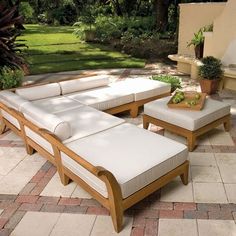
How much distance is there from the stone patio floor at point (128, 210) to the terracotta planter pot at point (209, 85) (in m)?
2.81

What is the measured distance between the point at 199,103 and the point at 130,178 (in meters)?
2.27

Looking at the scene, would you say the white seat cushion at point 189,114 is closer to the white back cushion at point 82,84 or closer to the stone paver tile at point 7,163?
the white back cushion at point 82,84

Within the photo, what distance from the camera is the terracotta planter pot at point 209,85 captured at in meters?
6.68

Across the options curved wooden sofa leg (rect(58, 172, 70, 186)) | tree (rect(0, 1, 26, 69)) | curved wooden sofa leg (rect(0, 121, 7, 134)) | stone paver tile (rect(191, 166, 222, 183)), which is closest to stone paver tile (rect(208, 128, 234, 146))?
stone paver tile (rect(191, 166, 222, 183))

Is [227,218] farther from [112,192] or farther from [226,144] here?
[226,144]

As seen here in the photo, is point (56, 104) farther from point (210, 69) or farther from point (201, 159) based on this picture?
point (210, 69)

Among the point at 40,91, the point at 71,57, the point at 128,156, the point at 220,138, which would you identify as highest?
the point at 40,91

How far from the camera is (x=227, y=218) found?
2.87 m

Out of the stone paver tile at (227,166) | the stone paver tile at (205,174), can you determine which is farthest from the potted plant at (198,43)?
the stone paver tile at (205,174)

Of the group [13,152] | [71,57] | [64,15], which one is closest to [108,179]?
[13,152]

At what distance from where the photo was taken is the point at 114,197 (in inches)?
102

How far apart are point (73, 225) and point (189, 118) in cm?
217

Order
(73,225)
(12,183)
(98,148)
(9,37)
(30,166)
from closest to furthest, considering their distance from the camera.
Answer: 1. (73,225)
2. (98,148)
3. (12,183)
4. (30,166)
5. (9,37)

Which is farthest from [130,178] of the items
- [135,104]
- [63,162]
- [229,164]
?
[135,104]
